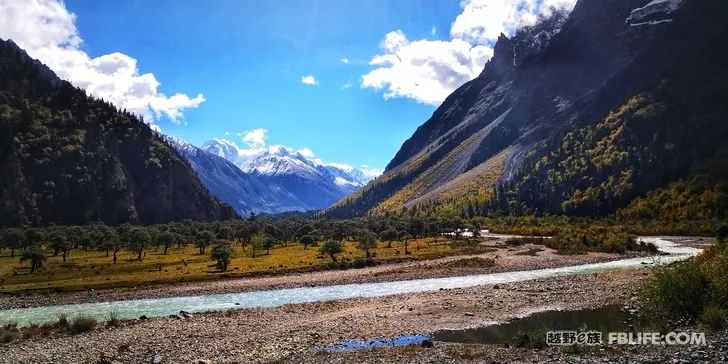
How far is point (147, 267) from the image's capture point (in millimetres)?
105062

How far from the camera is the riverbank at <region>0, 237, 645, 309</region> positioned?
74812mm

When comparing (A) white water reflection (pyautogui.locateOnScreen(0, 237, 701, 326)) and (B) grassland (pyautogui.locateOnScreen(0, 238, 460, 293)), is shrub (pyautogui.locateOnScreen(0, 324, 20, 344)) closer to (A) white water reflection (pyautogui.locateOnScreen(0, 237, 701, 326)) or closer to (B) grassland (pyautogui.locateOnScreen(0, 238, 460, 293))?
(A) white water reflection (pyautogui.locateOnScreen(0, 237, 701, 326))

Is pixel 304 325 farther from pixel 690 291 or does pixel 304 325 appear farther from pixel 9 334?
pixel 690 291

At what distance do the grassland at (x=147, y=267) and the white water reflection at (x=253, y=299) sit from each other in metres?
16.8

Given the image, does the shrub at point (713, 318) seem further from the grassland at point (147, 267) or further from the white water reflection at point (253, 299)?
the grassland at point (147, 267)

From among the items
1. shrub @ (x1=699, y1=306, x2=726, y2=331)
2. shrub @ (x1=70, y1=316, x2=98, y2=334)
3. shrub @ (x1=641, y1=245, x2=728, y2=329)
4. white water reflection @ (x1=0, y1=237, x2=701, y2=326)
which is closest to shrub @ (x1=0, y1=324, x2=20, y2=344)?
shrub @ (x1=70, y1=316, x2=98, y2=334)

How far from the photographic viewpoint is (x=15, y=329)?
4941 cm

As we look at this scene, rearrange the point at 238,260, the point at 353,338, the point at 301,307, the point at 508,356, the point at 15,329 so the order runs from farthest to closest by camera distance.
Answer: the point at 238,260
the point at 301,307
the point at 15,329
the point at 353,338
the point at 508,356

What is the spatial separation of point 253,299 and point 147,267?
4655 cm

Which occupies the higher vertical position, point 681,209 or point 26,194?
point 26,194

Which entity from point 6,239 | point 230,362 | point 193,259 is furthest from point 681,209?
point 6,239

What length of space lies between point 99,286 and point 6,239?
73.2 m

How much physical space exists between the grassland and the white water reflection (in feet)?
55.2

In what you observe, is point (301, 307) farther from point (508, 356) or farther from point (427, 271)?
point (427, 271)
